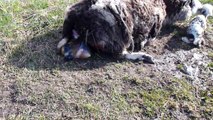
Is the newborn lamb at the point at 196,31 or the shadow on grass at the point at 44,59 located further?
the newborn lamb at the point at 196,31

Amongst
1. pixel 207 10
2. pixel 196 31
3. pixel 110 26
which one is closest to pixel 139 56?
pixel 110 26

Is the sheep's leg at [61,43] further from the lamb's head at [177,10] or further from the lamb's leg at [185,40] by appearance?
the lamb's leg at [185,40]

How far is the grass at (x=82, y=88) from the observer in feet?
11.8

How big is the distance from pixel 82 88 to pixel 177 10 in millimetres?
1800

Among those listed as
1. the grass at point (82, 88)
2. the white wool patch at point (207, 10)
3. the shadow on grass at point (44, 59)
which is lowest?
the grass at point (82, 88)

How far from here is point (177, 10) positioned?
16.1 ft

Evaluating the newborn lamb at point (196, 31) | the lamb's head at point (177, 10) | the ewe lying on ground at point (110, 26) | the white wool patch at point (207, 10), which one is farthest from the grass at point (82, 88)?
the white wool patch at point (207, 10)

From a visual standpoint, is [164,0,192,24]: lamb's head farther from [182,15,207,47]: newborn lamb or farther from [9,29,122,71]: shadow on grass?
[9,29,122,71]: shadow on grass

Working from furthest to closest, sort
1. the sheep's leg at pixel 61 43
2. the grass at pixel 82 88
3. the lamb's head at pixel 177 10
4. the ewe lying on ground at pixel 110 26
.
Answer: the lamb's head at pixel 177 10 < the sheep's leg at pixel 61 43 < the ewe lying on ground at pixel 110 26 < the grass at pixel 82 88

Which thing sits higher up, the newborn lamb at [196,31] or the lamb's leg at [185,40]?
the newborn lamb at [196,31]

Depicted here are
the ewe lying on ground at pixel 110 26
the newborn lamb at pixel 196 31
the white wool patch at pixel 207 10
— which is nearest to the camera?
the ewe lying on ground at pixel 110 26

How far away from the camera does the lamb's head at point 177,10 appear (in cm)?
481

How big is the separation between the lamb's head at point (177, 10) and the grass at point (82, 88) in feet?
2.41

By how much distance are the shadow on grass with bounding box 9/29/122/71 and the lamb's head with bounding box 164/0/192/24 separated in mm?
1095
